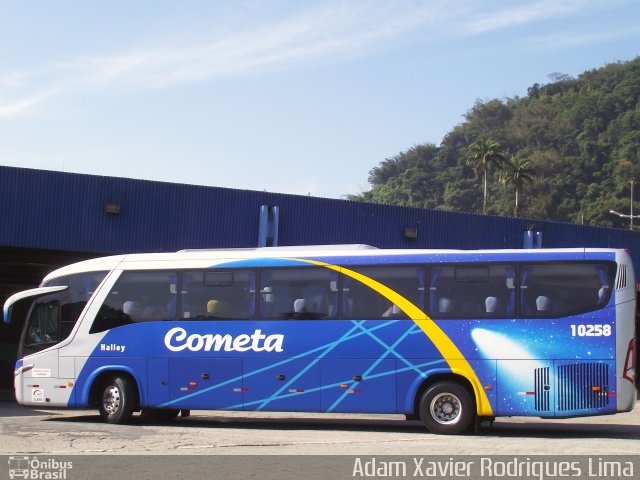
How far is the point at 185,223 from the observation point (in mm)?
27203

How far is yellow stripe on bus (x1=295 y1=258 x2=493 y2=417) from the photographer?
1574 centimetres

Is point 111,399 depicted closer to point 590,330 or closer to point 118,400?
point 118,400

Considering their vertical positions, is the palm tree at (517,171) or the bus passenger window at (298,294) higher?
the palm tree at (517,171)

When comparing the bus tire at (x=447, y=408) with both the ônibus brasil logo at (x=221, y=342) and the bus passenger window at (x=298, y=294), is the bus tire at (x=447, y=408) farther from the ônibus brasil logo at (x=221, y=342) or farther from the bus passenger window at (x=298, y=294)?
the ônibus brasil logo at (x=221, y=342)

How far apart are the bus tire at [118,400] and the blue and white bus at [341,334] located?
3cm

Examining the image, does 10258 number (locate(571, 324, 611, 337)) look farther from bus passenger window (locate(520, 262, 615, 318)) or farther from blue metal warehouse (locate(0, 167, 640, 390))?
blue metal warehouse (locate(0, 167, 640, 390))

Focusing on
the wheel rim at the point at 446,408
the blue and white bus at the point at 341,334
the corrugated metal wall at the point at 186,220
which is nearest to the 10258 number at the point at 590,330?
the blue and white bus at the point at 341,334

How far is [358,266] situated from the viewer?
16.6 metres

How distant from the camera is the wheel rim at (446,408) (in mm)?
15867

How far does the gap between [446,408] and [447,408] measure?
2 centimetres

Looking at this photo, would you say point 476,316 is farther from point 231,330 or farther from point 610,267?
point 231,330

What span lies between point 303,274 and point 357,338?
1472 millimetres
